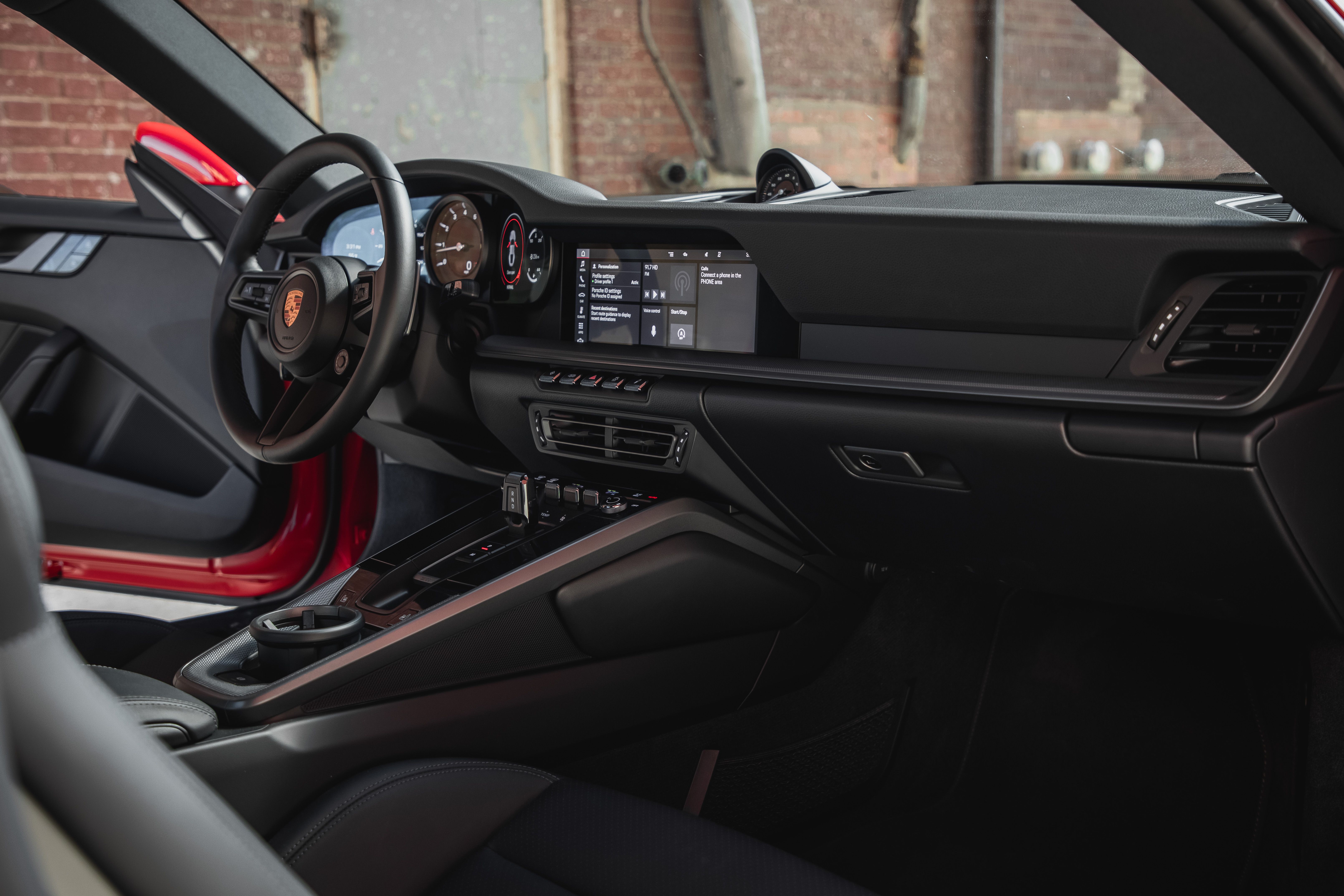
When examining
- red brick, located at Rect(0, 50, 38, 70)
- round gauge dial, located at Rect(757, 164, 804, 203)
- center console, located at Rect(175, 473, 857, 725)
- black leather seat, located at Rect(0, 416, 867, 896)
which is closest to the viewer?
black leather seat, located at Rect(0, 416, 867, 896)

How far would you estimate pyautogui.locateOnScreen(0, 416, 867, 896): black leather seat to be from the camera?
33cm

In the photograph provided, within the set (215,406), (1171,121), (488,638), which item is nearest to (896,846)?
(488,638)

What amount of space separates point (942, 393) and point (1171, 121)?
1.41 ft

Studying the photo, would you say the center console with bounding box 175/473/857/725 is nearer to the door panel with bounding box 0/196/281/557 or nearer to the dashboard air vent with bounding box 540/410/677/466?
the dashboard air vent with bounding box 540/410/677/466

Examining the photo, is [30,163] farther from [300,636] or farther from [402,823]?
[402,823]

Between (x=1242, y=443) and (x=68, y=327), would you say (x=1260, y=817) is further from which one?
(x=68, y=327)

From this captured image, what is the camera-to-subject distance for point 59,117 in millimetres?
3643

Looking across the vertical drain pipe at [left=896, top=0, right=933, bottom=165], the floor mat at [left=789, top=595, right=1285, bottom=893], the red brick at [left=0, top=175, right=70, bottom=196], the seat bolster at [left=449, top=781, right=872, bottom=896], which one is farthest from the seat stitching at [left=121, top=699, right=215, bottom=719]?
the vertical drain pipe at [left=896, top=0, right=933, bottom=165]

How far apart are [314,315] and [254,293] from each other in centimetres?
18

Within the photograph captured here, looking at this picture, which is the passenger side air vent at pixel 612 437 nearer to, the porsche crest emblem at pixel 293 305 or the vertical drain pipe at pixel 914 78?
the porsche crest emblem at pixel 293 305

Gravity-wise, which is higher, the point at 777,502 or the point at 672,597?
the point at 777,502

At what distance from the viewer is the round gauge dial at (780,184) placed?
1.56m

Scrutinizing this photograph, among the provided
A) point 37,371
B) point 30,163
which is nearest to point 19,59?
point 30,163

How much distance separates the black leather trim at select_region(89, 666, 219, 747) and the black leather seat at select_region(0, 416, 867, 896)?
0.45 ft
